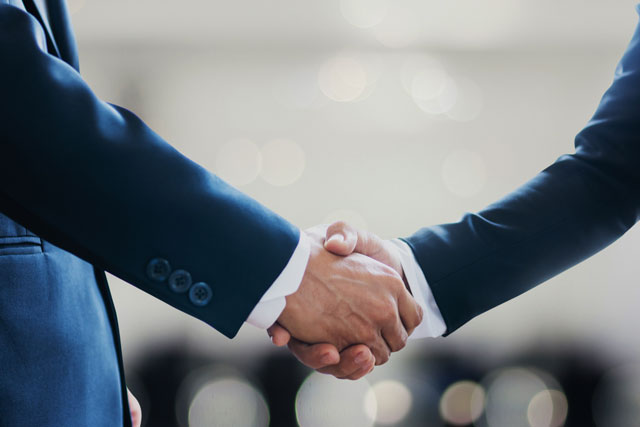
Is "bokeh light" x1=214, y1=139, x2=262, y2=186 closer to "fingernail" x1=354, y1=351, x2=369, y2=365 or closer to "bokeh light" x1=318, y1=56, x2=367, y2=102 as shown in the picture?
"bokeh light" x1=318, y1=56, x2=367, y2=102

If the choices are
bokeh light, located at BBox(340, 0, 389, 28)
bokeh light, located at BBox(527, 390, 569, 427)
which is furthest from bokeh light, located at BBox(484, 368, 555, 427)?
bokeh light, located at BBox(340, 0, 389, 28)

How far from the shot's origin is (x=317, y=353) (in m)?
0.81

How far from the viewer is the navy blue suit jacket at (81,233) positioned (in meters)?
0.54

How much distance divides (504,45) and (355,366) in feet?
10.0

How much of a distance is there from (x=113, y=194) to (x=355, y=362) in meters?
0.47

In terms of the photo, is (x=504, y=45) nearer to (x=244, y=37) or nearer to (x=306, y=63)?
(x=306, y=63)

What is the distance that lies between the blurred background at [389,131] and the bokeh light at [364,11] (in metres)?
0.02

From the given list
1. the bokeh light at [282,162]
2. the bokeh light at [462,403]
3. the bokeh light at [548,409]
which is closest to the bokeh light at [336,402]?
the bokeh light at [462,403]

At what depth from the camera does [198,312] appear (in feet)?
1.97

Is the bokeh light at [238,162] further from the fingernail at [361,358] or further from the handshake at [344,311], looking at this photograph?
the fingernail at [361,358]

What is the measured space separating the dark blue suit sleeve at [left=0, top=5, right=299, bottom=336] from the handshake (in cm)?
16

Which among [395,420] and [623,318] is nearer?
[395,420]

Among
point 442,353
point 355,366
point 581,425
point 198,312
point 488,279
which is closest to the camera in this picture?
point 198,312

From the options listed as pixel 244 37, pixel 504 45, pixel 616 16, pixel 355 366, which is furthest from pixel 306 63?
pixel 355 366
